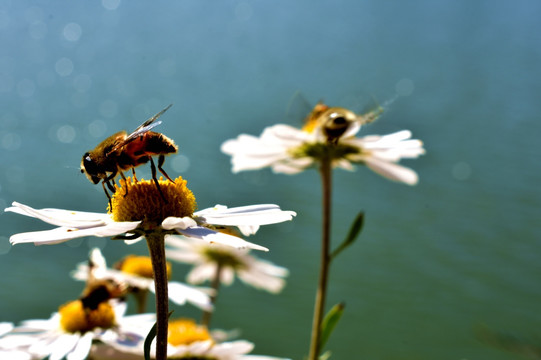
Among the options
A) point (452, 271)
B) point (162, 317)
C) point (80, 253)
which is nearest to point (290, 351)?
point (452, 271)

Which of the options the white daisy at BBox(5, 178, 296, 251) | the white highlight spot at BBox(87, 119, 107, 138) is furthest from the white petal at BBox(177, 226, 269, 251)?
the white highlight spot at BBox(87, 119, 107, 138)

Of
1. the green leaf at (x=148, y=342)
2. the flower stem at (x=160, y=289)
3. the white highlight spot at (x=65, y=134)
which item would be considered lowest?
the green leaf at (x=148, y=342)

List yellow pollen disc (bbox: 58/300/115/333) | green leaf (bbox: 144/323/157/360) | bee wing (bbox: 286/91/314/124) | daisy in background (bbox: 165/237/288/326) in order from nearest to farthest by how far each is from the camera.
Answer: green leaf (bbox: 144/323/157/360) → yellow pollen disc (bbox: 58/300/115/333) → bee wing (bbox: 286/91/314/124) → daisy in background (bbox: 165/237/288/326)

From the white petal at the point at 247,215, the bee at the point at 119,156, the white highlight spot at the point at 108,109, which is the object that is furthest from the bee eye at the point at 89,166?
the white highlight spot at the point at 108,109

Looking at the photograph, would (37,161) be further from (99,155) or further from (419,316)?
(99,155)

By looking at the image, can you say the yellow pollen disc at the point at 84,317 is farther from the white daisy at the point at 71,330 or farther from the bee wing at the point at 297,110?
the bee wing at the point at 297,110

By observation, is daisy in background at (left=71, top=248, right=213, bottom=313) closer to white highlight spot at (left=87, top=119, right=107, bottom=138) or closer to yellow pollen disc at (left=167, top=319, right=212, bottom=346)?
yellow pollen disc at (left=167, top=319, right=212, bottom=346)

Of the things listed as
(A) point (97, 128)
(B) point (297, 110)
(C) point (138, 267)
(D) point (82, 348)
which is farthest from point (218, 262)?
(A) point (97, 128)
